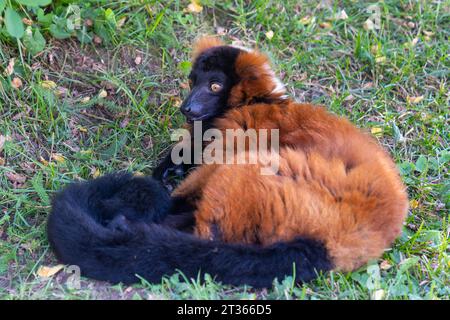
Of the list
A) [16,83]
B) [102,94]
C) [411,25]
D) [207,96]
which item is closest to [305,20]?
[411,25]

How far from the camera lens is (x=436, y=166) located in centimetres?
496

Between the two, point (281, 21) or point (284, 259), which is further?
point (281, 21)

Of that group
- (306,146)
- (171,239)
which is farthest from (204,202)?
(306,146)

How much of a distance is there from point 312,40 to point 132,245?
3.22 m

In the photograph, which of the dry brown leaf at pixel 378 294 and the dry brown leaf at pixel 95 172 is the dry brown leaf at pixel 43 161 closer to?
the dry brown leaf at pixel 95 172

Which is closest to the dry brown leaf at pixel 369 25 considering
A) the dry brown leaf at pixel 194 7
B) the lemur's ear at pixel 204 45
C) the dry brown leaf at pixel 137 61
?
the dry brown leaf at pixel 194 7

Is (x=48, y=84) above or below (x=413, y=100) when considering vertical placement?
above

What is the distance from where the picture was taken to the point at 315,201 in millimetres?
3346

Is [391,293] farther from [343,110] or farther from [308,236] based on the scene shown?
[343,110]

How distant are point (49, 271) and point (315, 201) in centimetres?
155

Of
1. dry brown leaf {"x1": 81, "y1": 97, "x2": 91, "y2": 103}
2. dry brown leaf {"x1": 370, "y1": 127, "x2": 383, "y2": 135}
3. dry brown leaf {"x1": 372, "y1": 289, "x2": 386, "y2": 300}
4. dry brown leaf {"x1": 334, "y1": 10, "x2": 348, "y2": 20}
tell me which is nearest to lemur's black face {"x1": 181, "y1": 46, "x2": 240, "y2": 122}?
dry brown leaf {"x1": 81, "y1": 97, "x2": 91, "y2": 103}

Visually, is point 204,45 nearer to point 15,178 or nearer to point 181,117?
point 181,117

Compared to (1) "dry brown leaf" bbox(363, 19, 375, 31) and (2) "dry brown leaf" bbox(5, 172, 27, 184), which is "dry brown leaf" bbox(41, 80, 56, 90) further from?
(1) "dry brown leaf" bbox(363, 19, 375, 31)

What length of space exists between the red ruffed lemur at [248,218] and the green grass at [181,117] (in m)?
0.16
